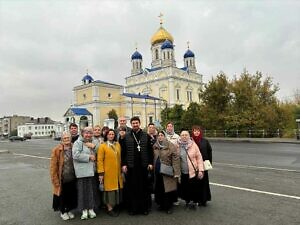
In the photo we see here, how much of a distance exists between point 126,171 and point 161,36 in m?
78.3

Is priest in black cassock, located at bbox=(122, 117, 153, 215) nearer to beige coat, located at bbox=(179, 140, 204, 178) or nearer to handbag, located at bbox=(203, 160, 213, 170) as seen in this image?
beige coat, located at bbox=(179, 140, 204, 178)

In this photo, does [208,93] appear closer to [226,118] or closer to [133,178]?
[226,118]

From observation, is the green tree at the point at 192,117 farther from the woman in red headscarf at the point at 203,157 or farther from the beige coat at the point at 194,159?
the beige coat at the point at 194,159

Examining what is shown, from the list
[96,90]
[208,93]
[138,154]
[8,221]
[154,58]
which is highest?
[154,58]

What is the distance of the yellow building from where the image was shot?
A: 2808 inches

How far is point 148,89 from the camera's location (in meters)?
81.7

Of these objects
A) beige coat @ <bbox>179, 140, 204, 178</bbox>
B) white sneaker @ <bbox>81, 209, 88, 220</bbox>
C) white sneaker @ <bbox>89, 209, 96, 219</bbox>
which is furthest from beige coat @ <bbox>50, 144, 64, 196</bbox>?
beige coat @ <bbox>179, 140, 204, 178</bbox>

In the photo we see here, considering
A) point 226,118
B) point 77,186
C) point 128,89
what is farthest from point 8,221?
point 128,89

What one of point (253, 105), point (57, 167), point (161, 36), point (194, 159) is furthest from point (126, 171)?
point (161, 36)

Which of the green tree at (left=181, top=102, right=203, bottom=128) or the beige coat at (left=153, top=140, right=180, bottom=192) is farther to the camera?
the green tree at (left=181, top=102, right=203, bottom=128)

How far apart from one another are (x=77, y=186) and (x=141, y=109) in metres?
69.1

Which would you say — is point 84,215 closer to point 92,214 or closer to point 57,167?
point 92,214

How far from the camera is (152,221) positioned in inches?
203

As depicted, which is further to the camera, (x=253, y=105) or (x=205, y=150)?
(x=253, y=105)
